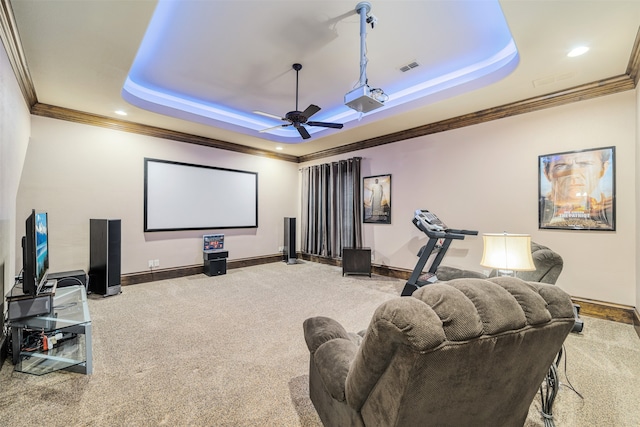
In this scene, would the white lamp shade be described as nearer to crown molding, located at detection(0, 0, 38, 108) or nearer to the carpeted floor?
the carpeted floor

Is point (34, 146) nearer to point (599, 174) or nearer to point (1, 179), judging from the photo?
point (1, 179)

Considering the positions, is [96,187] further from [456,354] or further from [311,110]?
[456,354]

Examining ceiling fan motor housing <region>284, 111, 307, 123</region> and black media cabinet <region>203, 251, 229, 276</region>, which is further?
black media cabinet <region>203, 251, 229, 276</region>

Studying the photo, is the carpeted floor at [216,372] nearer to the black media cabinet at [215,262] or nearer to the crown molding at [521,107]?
the black media cabinet at [215,262]

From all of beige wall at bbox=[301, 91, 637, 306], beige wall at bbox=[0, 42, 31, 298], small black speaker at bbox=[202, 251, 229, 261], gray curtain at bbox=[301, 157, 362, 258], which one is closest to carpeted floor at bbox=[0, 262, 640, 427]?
beige wall at bbox=[301, 91, 637, 306]

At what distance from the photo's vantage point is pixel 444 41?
9.58 feet

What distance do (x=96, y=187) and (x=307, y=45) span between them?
12.7 feet

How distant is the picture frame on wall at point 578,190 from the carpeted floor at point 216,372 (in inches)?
46.1

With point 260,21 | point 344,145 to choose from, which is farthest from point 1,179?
point 344,145

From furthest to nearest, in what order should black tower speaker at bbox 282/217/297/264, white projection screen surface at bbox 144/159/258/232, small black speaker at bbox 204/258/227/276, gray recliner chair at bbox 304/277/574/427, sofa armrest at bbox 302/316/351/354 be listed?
1. black tower speaker at bbox 282/217/297/264
2. small black speaker at bbox 204/258/227/276
3. white projection screen surface at bbox 144/159/258/232
4. sofa armrest at bbox 302/316/351/354
5. gray recliner chair at bbox 304/277/574/427

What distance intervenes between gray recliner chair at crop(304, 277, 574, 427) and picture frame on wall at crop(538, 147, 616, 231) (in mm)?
3233

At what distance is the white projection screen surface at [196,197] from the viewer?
193 inches

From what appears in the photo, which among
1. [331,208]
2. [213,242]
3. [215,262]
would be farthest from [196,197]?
[331,208]

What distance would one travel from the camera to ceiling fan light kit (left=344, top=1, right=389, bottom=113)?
2.40 m
